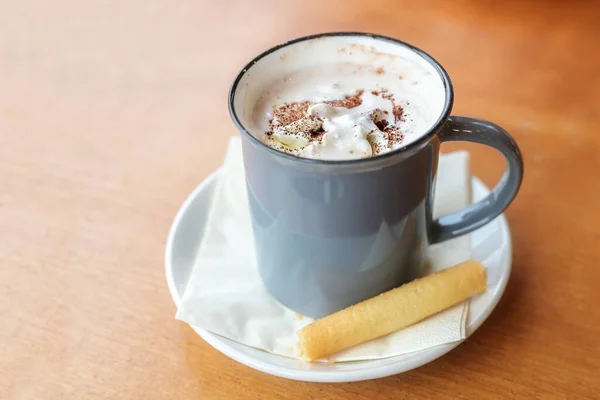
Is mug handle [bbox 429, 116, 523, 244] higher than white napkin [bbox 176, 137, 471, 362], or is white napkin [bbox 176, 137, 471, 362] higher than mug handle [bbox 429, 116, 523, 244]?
mug handle [bbox 429, 116, 523, 244]

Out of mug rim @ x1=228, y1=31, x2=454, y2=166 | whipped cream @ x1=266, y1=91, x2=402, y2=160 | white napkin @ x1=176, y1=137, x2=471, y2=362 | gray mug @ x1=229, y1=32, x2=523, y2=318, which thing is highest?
mug rim @ x1=228, y1=31, x2=454, y2=166

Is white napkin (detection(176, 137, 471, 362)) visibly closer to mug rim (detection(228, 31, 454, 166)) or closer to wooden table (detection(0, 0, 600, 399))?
wooden table (detection(0, 0, 600, 399))

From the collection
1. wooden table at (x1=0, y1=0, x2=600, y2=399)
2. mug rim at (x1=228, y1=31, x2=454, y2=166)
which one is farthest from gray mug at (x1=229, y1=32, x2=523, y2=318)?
wooden table at (x1=0, y1=0, x2=600, y2=399)

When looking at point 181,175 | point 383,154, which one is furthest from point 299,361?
point 181,175

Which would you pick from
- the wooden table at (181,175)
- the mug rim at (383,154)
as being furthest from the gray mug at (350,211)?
the wooden table at (181,175)

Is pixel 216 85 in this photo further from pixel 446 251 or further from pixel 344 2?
pixel 446 251

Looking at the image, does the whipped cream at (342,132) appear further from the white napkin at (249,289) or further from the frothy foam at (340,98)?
the white napkin at (249,289)

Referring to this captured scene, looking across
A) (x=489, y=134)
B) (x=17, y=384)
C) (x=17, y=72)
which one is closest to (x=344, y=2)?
(x=17, y=72)

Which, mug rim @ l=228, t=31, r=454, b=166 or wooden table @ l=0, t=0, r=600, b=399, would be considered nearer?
mug rim @ l=228, t=31, r=454, b=166
